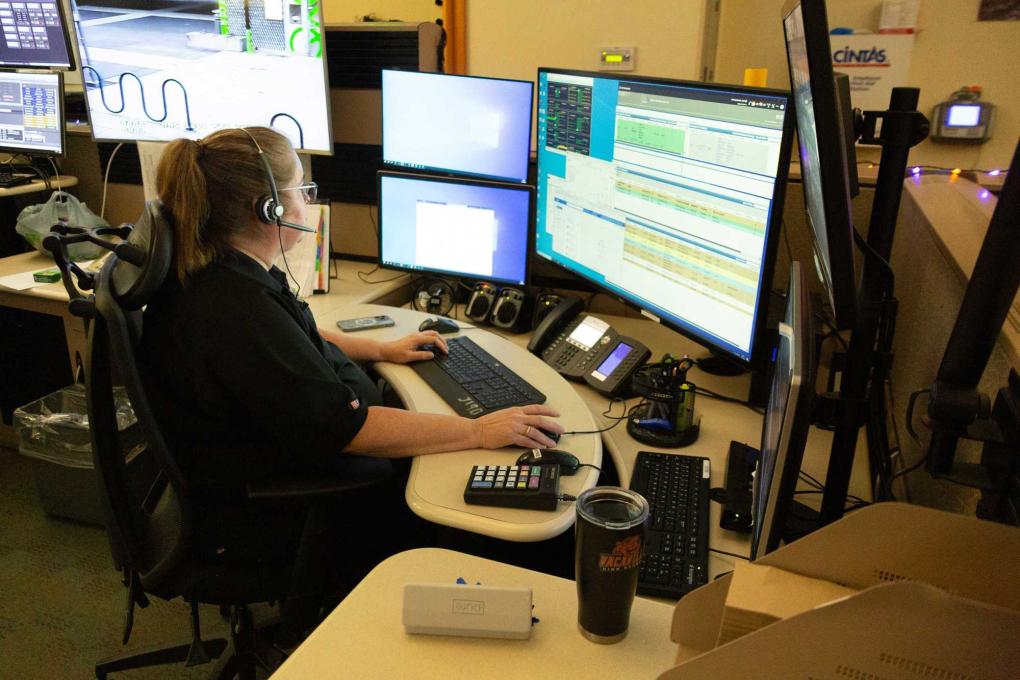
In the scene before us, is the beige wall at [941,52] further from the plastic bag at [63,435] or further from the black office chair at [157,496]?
the plastic bag at [63,435]

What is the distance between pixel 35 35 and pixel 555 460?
257 centimetres

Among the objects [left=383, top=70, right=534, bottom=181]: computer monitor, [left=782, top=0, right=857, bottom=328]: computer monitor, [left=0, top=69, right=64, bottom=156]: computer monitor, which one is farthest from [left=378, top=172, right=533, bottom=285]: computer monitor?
[left=0, top=69, right=64, bottom=156]: computer monitor

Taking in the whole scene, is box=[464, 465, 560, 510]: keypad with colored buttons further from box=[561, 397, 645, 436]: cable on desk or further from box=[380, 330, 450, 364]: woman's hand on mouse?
box=[380, 330, 450, 364]: woman's hand on mouse

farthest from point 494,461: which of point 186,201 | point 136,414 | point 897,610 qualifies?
point 897,610

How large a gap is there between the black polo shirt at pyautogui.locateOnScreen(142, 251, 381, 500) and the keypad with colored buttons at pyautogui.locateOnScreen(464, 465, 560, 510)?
276 mm

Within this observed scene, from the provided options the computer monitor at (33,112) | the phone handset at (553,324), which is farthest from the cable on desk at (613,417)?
the computer monitor at (33,112)

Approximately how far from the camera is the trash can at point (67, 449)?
2.21 m

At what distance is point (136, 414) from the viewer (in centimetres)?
122

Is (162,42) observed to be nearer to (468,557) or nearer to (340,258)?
(340,258)

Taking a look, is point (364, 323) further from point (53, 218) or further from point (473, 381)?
point (53, 218)

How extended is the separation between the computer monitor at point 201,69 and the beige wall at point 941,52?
2.22 metres

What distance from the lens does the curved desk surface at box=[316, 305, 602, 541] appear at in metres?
1.12

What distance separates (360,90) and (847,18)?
2.42 metres

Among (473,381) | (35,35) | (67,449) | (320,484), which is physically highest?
(35,35)
